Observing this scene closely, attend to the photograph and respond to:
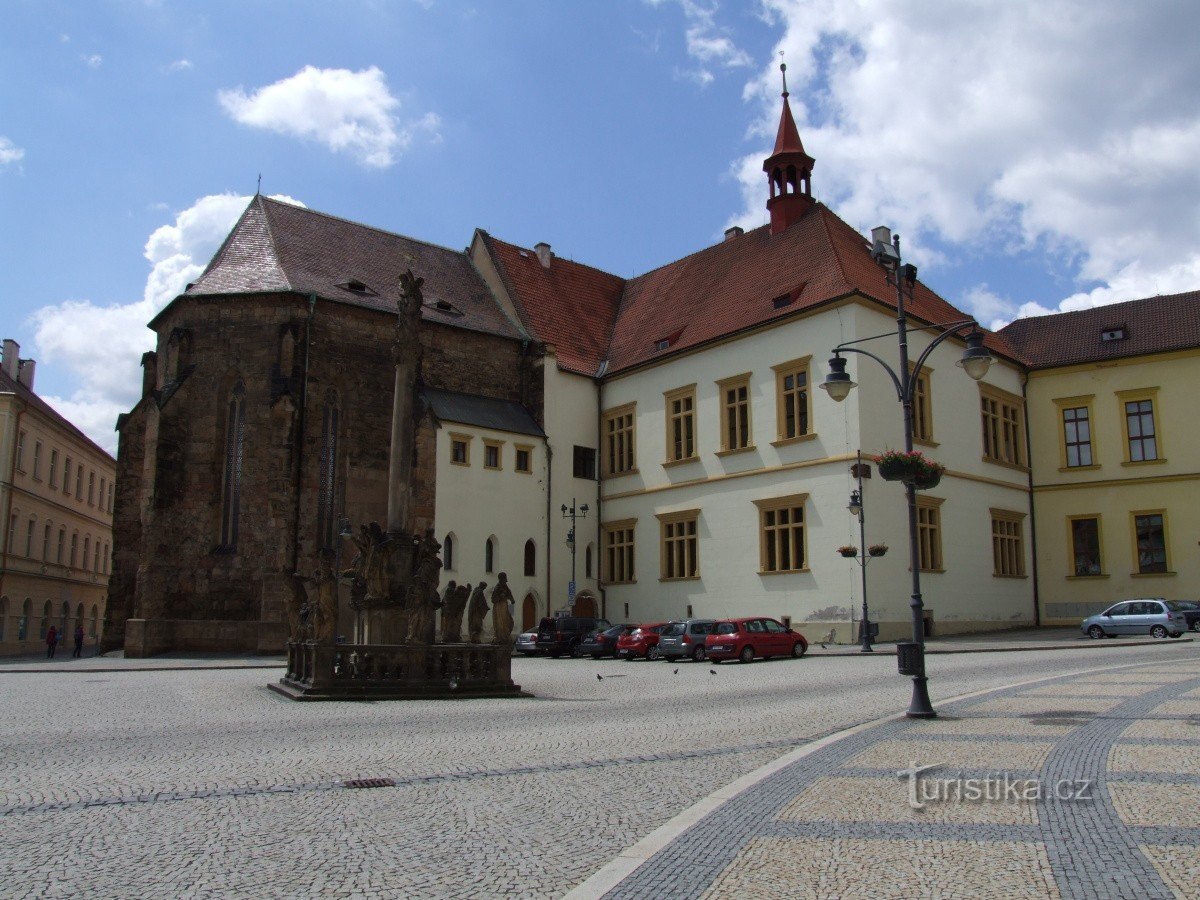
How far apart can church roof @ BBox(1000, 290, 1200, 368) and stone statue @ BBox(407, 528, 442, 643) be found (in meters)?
30.2

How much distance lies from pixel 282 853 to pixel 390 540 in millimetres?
13121

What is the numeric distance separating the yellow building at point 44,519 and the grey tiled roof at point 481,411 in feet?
68.6

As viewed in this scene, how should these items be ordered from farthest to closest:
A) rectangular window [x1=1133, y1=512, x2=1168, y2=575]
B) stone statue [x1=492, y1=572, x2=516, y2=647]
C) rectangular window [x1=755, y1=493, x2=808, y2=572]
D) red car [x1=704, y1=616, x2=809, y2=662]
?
rectangular window [x1=1133, y1=512, x2=1168, y2=575]
rectangular window [x1=755, y1=493, x2=808, y2=572]
red car [x1=704, y1=616, x2=809, y2=662]
stone statue [x1=492, y1=572, x2=516, y2=647]

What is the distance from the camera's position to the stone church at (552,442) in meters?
33.8

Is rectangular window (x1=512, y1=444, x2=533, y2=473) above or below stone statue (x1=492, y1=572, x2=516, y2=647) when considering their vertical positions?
above

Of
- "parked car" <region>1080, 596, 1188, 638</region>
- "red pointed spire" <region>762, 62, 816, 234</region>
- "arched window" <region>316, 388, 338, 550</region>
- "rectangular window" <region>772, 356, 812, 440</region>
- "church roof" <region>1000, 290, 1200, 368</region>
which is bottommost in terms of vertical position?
"parked car" <region>1080, 596, 1188, 638</region>

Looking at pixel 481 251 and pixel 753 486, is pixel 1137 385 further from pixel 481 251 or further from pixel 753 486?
pixel 481 251

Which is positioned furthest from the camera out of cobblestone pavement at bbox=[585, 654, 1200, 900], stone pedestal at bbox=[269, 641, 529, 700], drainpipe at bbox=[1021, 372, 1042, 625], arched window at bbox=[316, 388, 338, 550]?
drainpipe at bbox=[1021, 372, 1042, 625]

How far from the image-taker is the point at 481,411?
39.3 m

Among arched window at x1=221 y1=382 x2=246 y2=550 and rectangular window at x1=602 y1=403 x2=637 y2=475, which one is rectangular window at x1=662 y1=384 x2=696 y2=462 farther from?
arched window at x1=221 y1=382 x2=246 y2=550

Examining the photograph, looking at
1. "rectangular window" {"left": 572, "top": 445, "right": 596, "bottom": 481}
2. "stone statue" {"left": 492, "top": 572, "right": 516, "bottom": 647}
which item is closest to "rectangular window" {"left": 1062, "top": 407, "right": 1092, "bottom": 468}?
"rectangular window" {"left": 572, "top": 445, "right": 596, "bottom": 481}

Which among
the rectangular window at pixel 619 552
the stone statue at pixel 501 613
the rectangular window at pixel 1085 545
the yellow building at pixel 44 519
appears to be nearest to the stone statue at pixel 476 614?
the stone statue at pixel 501 613

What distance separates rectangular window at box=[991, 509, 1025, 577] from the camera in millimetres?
37125

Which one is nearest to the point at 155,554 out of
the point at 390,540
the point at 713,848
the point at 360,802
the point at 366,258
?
the point at 366,258
